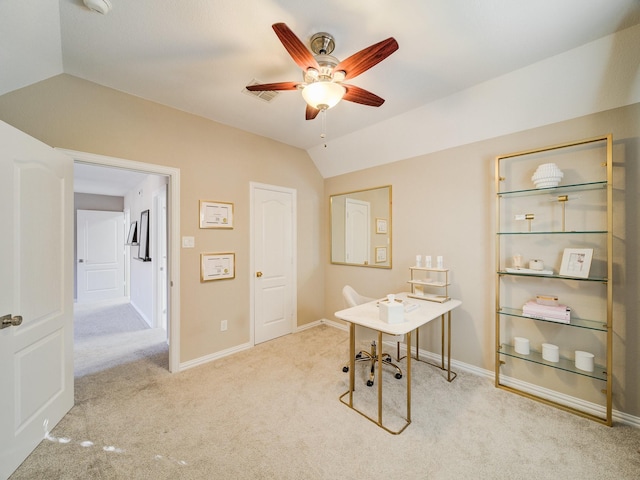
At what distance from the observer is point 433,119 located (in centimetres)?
274

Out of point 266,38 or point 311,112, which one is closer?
point 266,38

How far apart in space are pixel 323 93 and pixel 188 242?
2.10m

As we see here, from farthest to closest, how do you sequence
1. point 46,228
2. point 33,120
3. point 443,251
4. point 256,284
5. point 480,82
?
point 256,284
point 443,251
point 480,82
point 33,120
point 46,228

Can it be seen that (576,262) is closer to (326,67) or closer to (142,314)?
(326,67)

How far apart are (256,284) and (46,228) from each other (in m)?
2.04

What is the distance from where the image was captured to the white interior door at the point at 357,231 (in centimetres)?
372

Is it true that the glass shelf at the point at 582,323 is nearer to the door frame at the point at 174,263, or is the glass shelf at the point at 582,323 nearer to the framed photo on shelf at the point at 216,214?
the framed photo on shelf at the point at 216,214

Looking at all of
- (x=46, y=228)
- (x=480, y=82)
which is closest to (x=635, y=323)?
(x=480, y=82)

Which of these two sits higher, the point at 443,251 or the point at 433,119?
the point at 433,119

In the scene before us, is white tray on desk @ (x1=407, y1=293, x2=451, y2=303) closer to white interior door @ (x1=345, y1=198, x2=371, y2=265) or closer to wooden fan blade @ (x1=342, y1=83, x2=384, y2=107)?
white interior door @ (x1=345, y1=198, x2=371, y2=265)

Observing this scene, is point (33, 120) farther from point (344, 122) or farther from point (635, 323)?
point (635, 323)

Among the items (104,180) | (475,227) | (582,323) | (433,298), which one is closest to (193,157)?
(433,298)

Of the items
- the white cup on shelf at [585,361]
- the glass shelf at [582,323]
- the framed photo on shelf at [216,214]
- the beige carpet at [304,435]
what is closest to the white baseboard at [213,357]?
the beige carpet at [304,435]

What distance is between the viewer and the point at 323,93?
1653mm
